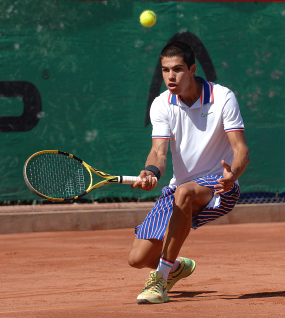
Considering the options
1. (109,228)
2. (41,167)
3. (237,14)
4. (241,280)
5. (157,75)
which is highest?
(237,14)

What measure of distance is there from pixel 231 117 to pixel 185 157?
368mm

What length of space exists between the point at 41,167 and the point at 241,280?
5.60 feet

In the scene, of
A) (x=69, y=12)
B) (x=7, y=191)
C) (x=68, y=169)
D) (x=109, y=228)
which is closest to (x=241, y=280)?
(x=68, y=169)

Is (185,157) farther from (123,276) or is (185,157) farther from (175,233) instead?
(123,276)

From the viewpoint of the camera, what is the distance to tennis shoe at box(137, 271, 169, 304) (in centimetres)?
267

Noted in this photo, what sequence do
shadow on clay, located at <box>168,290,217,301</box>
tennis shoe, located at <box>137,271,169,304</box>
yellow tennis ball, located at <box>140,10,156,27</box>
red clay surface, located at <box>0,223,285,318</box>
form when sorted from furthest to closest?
yellow tennis ball, located at <box>140,10,156,27</box> → shadow on clay, located at <box>168,290,217,301</box> → tennis shoe, located at <box>137,271,169,304</box> → red clay surface, located at <box>0,223,285,318</box>

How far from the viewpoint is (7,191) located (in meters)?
5.80

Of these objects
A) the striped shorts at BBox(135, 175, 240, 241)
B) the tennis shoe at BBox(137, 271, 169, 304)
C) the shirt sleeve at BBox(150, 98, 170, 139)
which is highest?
the shirt sleeve at BBox(150, 98, 170, 139)

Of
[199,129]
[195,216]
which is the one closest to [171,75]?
[199,129]

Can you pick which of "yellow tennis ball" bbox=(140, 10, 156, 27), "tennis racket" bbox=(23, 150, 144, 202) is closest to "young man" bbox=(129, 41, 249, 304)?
"tennis racket" bbox=(23, 150, 144, 202)

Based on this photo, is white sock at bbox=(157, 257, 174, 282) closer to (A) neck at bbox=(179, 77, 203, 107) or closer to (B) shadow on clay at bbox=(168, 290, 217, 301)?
(B) shadow on clay at bbox=(168, 290, 217, 301)

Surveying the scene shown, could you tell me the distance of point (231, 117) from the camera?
3.02 meters

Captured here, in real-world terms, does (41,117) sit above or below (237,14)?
below

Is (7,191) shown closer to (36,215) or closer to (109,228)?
(36,215)
